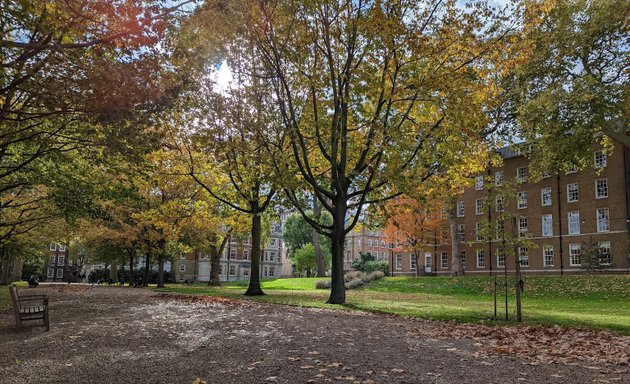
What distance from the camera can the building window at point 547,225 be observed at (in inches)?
1793

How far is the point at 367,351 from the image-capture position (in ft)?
23.3

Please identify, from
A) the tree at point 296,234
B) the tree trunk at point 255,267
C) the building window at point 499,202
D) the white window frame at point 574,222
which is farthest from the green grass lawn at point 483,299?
the tree at point 296,234

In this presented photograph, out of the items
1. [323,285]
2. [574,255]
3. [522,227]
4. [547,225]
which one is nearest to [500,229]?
[323,285]

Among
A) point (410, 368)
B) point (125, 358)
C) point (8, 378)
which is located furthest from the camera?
point (125, 358)

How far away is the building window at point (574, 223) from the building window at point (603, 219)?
195 cm

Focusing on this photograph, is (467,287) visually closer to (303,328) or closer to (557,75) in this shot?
(557,75)

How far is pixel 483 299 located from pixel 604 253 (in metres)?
20.8

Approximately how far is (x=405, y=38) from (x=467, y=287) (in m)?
22.2

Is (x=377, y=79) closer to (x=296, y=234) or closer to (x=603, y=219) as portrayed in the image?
(x=603, y=219)

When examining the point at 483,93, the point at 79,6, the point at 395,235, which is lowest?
the point at 395,235

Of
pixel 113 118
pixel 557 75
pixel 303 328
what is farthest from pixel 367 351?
pixel 557 75

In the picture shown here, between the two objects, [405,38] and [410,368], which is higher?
[405,38]

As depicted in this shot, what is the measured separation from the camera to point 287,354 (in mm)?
6797

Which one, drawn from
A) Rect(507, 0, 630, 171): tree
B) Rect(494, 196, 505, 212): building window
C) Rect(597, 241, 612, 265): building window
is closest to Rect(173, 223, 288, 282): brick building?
Rect(597, 241, 612, 265): building window
